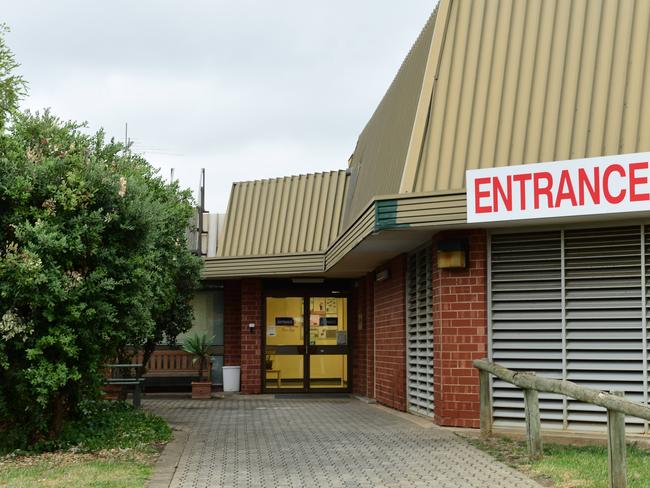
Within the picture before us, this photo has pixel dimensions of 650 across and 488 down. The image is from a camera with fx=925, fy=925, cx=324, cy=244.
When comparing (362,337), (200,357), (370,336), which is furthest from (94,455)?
(200,357)

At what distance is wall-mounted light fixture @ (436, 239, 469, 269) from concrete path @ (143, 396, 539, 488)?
7.10 ft

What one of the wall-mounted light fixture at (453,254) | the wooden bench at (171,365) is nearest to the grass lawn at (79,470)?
the wall-mounted light fixture at (453,254)

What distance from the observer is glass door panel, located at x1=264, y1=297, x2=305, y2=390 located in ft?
72.1

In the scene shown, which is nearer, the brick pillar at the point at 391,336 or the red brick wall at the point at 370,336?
the brick pillar at the point at 391,336

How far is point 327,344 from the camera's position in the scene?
22.0 m

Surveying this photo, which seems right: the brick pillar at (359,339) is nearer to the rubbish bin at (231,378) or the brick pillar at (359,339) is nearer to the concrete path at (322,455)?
the rubbish bin at (231,378)

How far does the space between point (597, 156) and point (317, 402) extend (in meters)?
10.0

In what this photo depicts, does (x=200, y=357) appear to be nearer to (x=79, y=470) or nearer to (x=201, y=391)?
(x=201, y=391)

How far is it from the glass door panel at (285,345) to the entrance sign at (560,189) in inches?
450

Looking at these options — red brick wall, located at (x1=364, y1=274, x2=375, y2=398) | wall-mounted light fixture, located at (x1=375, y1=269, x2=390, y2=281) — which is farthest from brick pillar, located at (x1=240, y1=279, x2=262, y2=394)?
wall-mounted light fixture, located at (x1=375, y1=269, x2=390, y2=281)

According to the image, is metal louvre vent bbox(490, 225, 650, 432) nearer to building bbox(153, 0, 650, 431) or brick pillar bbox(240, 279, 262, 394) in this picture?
building bbox(153, 0, 650, 431)

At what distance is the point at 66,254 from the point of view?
1013 centimetres

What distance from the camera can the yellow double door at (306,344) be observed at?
2194cm

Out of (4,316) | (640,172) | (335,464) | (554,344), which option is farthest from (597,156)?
(4,316)
